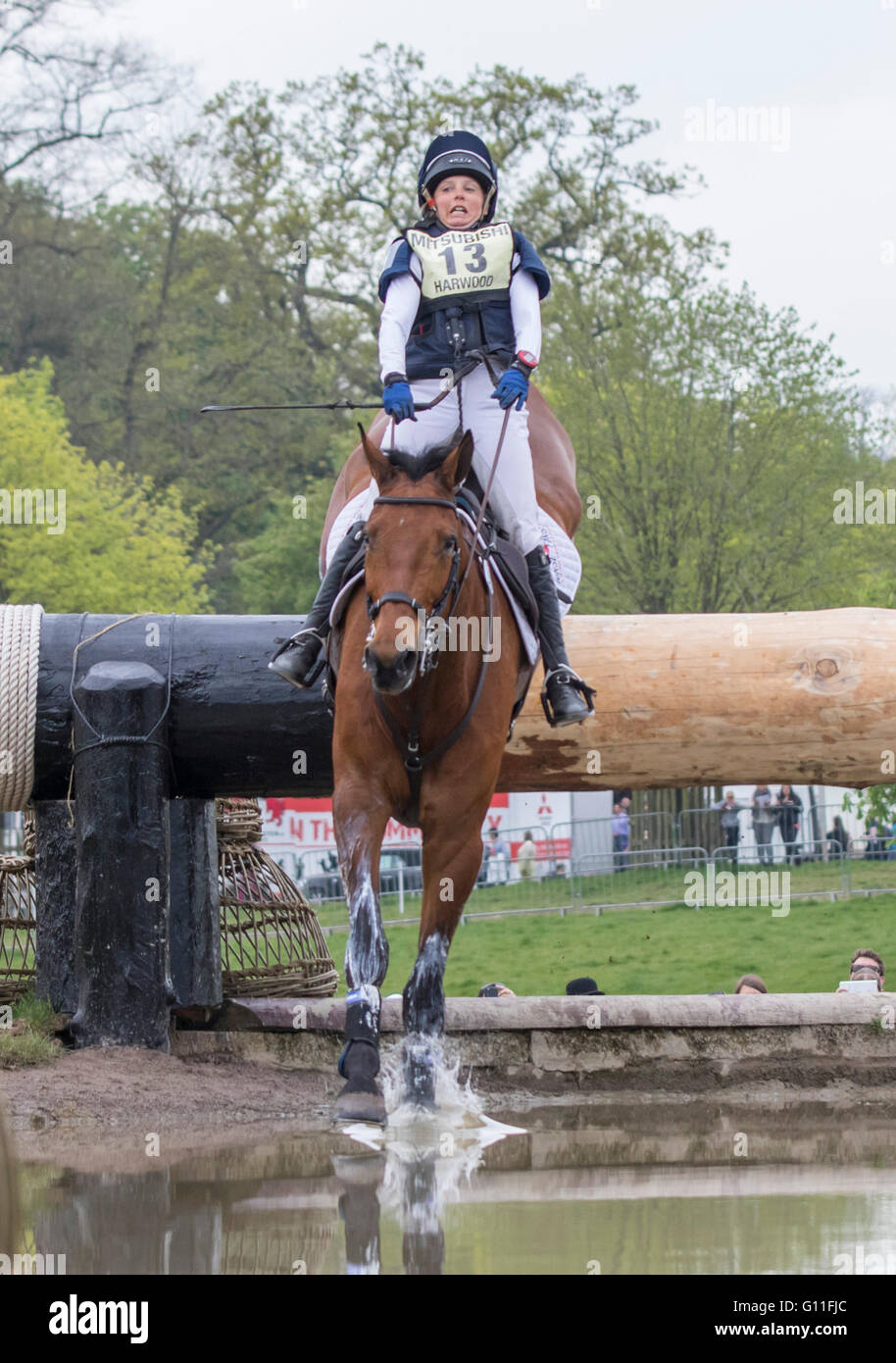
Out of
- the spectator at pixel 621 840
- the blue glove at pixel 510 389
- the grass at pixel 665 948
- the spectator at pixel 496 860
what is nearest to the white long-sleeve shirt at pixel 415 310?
the blue glove at pixel 510 389

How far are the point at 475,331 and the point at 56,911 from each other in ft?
10.7

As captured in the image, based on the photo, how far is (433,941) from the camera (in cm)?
654

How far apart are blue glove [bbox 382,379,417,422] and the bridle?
453mm

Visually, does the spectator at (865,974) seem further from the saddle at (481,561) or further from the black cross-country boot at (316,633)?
the black cross-country boot at (316,633)

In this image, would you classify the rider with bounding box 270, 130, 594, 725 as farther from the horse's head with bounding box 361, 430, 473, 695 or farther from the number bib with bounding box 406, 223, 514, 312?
the horse's head with bounding box 361, 430, 473, 695

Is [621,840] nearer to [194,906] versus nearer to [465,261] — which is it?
[194,906]

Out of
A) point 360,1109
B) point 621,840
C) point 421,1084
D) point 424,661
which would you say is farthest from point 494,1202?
point 621,840

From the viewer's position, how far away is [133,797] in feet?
25.3

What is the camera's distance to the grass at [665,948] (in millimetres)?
18844

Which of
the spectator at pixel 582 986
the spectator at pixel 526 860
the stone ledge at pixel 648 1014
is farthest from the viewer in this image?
the spectator at pixel 526 860

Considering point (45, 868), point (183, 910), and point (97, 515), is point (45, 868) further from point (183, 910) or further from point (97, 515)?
point (97, 515)

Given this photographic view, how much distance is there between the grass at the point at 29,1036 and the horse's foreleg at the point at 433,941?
1.72m

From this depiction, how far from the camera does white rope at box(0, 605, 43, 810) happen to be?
8.13m

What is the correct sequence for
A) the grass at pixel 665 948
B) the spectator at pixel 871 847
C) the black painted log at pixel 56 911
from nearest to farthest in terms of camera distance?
the black painted log at pixel 56 911
the grass at pixel 665 948
the spectator at pixel 871 847
